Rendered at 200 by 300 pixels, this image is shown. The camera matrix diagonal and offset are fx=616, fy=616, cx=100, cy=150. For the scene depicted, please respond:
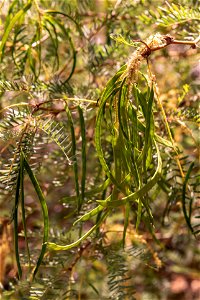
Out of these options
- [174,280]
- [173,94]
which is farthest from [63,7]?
→ [174,280]

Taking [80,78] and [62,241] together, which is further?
[80,78]

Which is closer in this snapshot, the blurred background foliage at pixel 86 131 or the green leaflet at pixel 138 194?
the green leaflet at pixel 138 194

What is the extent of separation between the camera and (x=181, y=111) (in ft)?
2.04

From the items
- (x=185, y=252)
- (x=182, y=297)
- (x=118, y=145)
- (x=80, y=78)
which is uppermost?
(x=80, y=78)

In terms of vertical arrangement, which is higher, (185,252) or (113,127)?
(113,127)

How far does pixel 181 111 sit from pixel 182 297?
26.6 inches

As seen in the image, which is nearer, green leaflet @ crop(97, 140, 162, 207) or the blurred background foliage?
green leaflet @ crop(97, 140, 162, 207)

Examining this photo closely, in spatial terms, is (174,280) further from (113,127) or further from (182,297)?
(113,127)

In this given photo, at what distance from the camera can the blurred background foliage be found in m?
0.58

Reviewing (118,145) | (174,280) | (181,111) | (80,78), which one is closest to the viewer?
(118,145)

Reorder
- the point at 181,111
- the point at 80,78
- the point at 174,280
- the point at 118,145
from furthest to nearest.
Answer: the point at 174,280 → the point at 80,78 → the point at 181,111 → the point at 118,145

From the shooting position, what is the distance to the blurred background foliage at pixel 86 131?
1.92ft

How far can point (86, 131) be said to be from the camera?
0.81 metres

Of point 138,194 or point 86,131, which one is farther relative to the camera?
point 86,131
